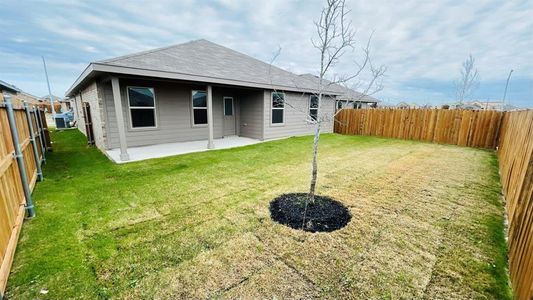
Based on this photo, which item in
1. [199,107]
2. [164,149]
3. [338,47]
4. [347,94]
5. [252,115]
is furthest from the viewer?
[252,115]

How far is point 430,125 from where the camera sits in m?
10.6

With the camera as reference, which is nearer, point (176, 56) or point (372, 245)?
point (372, 245)

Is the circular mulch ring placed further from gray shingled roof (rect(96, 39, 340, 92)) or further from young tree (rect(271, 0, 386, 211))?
gray shingled roof (rect(96, 39, 340, 92))

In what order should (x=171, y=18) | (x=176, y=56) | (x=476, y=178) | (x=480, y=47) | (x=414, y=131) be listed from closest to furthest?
(x=476, y=178) < (x=176, y=56) < (x=414, y=131) < (x=171, y=18) < (x=480, y=47)

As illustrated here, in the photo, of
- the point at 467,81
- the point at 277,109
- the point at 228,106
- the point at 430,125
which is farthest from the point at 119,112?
the point at 467,81

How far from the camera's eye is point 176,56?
836 centimetres

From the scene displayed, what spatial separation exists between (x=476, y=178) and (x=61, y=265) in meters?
7.65

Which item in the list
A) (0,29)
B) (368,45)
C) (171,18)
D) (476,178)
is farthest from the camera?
(0,29)

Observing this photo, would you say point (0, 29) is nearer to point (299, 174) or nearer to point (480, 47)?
point (299, 174)

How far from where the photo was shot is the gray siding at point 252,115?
992 cm

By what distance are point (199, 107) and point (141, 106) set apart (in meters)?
2.23

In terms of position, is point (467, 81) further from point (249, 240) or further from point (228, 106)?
point (249, 240)

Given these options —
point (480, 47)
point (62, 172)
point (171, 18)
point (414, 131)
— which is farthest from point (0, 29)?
point (480, 47)

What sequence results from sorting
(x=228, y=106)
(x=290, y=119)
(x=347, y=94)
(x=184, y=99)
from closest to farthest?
(x=184, y=99)
(x=347, y=94)
(x=228, y=106)
(x=290, y=119)
